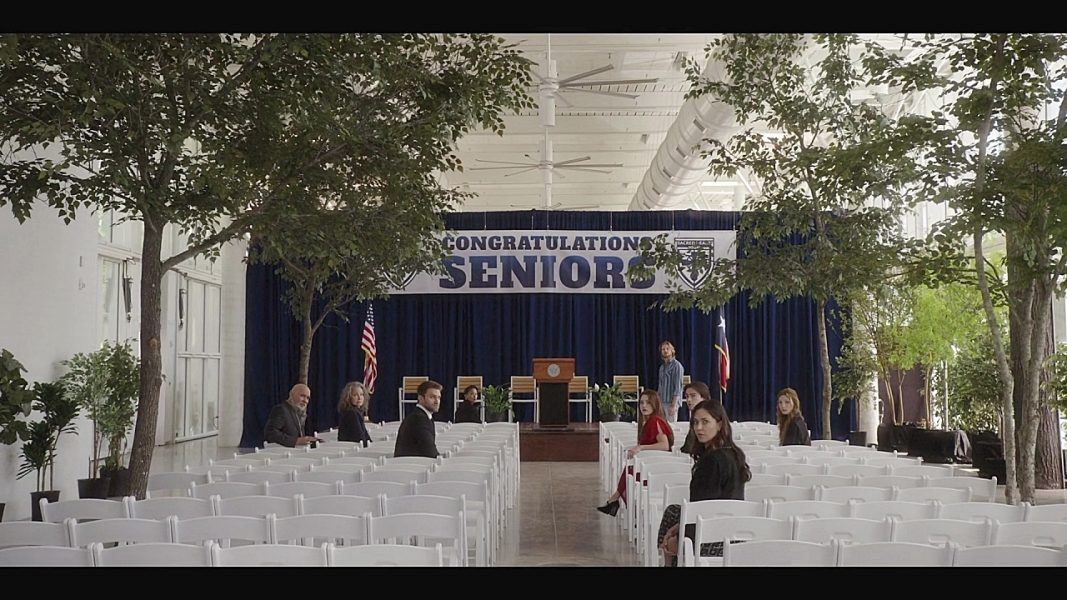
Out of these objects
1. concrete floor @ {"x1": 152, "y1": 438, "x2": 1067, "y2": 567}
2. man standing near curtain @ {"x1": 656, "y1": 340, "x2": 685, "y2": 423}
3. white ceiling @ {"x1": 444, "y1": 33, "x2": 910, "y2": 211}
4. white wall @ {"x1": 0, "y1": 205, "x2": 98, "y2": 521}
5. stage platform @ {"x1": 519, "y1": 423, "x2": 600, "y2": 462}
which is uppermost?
white ceiling @ {"x1": 444, "y1": 33, "x2": 910, "y2": 211}

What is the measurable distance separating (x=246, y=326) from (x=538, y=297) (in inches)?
207

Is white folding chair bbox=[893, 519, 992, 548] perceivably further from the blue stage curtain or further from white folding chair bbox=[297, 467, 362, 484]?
the blue stage curtain

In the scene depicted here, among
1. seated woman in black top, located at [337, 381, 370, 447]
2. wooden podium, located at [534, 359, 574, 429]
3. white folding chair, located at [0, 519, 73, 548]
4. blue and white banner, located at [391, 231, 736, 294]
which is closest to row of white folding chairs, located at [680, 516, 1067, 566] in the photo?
white folding chair, located at [0, 519, 73, 548]

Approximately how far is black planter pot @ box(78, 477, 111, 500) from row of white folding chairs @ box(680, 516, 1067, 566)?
22.8 feet

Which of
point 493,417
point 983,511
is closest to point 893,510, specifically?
point 983,511

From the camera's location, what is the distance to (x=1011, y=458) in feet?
20.8

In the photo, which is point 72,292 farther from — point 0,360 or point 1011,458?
point 1011,458

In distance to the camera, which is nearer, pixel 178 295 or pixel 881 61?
pixel 881 61

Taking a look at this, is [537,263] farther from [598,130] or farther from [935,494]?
[935,494]

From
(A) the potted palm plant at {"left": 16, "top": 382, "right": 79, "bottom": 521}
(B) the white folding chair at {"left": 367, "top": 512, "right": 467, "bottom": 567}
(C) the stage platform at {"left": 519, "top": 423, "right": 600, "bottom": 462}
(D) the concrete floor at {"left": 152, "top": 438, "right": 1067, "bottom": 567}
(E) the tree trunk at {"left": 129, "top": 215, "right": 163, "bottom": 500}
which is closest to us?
(B) the white folding chair at {"left": 367, "top": 512, "right": 467, "bottom": 567}

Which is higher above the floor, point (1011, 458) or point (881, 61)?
point (881, 61)

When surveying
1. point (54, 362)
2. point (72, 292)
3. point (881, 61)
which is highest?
point (881, 61)

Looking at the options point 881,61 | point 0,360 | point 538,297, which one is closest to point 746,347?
point 538,297

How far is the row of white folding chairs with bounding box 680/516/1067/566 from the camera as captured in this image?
3.98 metres
